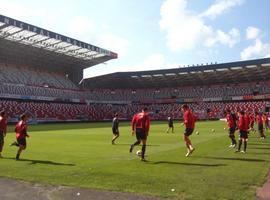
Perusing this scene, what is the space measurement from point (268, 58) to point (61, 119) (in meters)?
45.9

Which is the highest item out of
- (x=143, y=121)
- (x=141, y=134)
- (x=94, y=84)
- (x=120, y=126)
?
(x=94, y=84)

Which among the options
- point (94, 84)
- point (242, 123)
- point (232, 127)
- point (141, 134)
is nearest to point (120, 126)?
point (232, 127)

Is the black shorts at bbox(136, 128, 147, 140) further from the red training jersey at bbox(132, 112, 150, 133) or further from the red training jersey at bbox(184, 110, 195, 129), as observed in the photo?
the red training jersey at bbox(184, 110, 195, 129)

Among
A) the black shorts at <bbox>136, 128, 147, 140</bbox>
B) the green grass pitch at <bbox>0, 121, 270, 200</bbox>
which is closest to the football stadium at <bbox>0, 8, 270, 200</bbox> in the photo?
A: the green grass pitch at <bbox>0, 121, 270, 200</bbox>

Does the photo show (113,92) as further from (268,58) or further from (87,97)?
(268,58)

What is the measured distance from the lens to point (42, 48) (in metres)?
71.7

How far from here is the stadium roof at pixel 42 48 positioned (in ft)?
198

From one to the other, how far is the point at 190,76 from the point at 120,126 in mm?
41719

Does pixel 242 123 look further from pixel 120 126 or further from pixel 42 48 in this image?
pixel 42 48

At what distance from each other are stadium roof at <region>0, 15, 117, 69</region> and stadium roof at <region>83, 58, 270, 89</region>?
11394mm

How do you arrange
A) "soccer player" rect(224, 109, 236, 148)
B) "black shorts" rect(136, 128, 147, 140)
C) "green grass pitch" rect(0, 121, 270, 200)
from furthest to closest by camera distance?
"soccer player" rect(224, 109, 236, 148) < "black shorts" rect(136, 128, 147, 140) < "green grass pitch" rect(0, 121, 270, 200)

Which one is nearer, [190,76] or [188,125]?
[188,125]

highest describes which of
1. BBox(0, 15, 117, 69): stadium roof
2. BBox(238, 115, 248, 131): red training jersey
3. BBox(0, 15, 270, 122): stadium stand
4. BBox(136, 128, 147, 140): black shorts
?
BBox(0, 15, 117, 69): stadium roof

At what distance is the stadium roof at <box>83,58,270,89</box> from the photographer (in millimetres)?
80312
